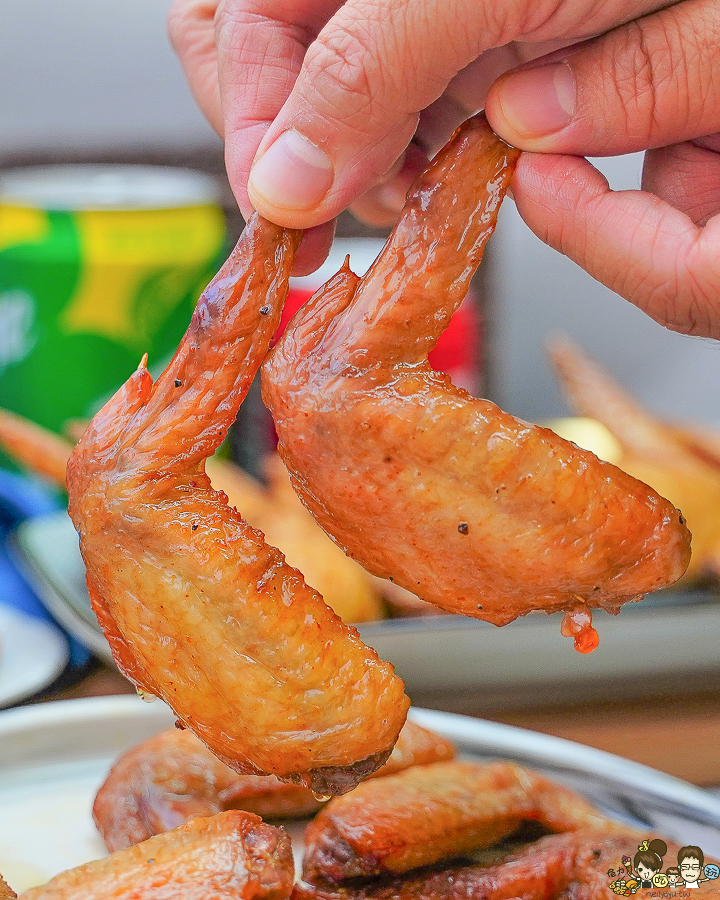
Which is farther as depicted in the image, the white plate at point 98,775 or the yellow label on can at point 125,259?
the yellow label on can at point 125,259

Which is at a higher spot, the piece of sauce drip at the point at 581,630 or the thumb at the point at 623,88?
the thumb at the point at 623,88

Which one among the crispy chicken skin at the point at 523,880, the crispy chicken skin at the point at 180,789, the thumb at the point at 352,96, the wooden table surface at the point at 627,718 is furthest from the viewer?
the wooden table surface at the point at 627,718

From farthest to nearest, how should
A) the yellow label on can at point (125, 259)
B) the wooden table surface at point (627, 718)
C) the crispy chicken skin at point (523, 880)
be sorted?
the yellow label on can at point (125, 259) < the wooden table surface at point (627, 718) < the crispy chicken skin at point (523, 880)

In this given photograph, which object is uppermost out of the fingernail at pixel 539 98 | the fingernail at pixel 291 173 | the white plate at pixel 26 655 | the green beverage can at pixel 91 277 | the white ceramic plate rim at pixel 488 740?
the fingernail at pixel 539 98

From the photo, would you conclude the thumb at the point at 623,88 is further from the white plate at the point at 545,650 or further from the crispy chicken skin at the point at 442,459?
the white plate at the point at 545,650

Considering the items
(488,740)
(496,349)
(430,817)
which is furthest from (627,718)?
(496,349)

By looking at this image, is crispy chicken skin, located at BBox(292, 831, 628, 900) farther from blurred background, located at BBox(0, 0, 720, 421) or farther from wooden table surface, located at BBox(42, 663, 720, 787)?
blurred background, located at BBox(0, 0, 720, 421)

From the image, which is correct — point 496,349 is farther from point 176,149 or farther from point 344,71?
point 344,71

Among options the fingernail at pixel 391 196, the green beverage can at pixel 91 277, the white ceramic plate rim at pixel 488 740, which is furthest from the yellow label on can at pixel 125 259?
the white ceramic plate rim at pixel 488 740
